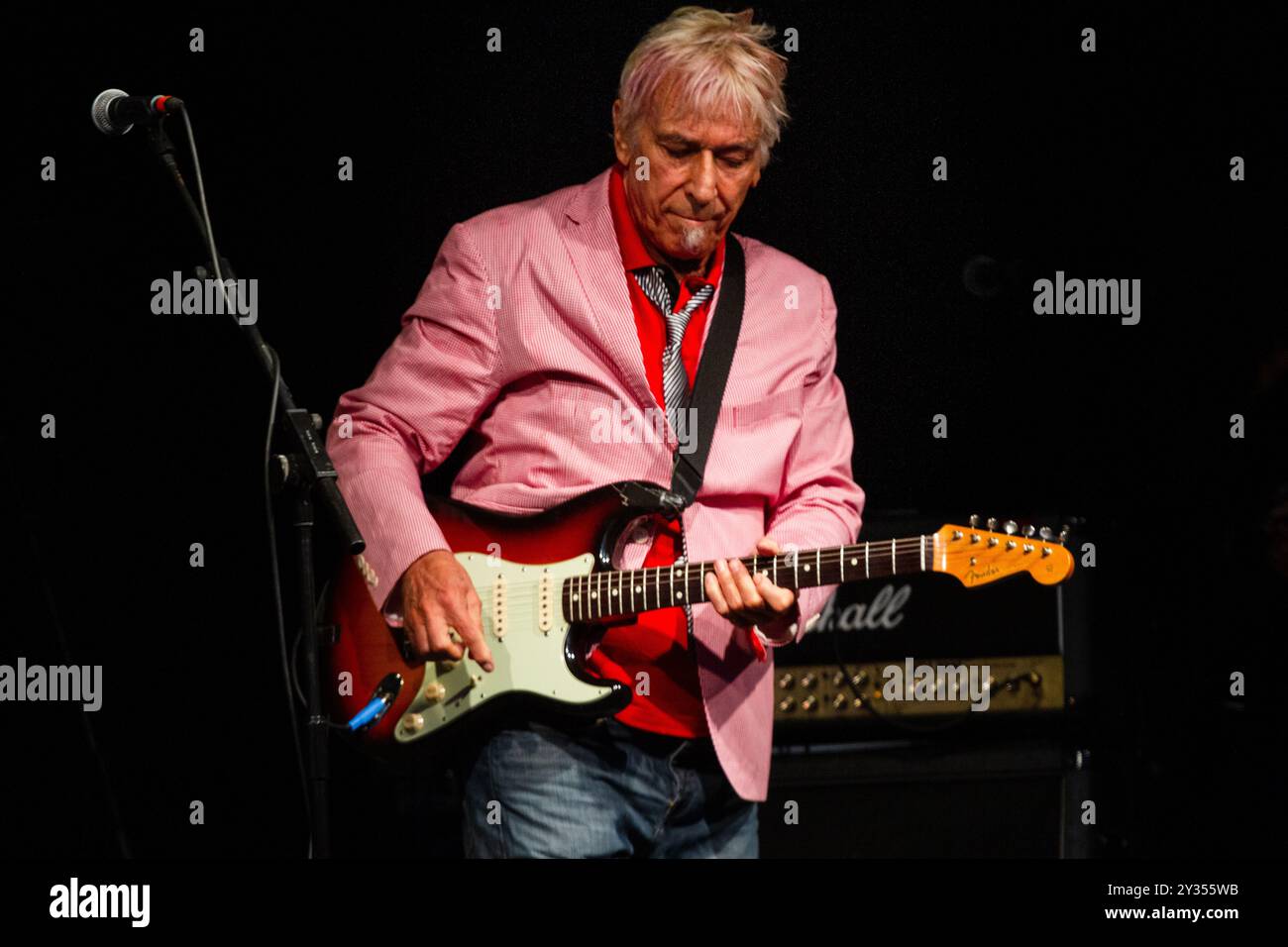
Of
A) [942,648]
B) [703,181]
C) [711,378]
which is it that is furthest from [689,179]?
[942,648]

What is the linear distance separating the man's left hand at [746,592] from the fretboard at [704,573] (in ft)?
0.06

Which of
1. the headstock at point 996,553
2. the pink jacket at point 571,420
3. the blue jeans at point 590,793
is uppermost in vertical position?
the pink jacket at point 571,420

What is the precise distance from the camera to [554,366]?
9.57 ft

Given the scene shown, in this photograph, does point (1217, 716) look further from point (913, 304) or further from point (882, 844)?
point (913, 304)

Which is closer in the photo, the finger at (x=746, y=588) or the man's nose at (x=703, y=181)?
the finger at (x=746, y=588)

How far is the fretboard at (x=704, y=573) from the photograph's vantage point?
2.78m

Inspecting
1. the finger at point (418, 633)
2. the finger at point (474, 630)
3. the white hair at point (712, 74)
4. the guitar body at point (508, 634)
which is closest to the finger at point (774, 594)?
the guitar body at point (508, 634)

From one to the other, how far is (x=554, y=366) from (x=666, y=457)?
0.27 meters

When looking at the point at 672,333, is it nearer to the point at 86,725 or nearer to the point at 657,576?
the point at 657,576

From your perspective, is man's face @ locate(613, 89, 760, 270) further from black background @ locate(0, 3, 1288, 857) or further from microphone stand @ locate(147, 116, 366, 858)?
microphone stand @ locate(147, 116, 366, 858)

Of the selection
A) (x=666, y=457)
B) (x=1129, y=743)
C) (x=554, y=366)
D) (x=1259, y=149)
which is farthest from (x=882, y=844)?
(x=1259, y=149)

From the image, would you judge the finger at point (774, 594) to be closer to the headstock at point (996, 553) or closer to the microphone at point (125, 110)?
the headstock at point (996, 553)

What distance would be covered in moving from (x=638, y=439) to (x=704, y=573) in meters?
0.30

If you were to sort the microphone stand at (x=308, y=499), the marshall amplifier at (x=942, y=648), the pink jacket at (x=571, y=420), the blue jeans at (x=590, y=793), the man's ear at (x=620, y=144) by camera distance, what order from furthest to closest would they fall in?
the marshall amplifier at (x=942, y=648)
the man's ear at (x=620, y=144)
the pink jacket at (x=571, y=420)
the blue jeans at (x=590, y=793)
the microphone stand at (x=308, y=499)
